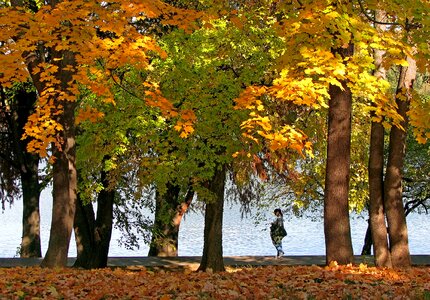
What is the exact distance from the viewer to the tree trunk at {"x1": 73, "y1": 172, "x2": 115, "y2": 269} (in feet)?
73.2

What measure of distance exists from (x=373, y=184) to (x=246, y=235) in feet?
196

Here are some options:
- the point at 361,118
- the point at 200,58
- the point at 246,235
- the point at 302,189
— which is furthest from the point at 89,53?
the point at 246,235

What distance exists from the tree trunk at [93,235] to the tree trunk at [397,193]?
10.1 meters

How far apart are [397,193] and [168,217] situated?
1003cm

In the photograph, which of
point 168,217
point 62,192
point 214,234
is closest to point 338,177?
point 62,192

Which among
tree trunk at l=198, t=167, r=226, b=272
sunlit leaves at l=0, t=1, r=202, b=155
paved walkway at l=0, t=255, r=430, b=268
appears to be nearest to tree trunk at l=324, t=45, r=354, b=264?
sunlit leaves at l=0, t=1, r=202, b=155

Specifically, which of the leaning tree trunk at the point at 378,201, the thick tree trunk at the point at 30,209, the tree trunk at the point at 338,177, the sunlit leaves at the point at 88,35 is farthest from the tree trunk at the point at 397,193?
the thick tree trunk at the point at 30,209

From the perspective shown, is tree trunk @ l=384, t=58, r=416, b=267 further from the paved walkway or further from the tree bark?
the tree bark

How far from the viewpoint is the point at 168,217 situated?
23500 millimetres

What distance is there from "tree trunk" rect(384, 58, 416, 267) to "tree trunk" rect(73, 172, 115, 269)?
1008cm

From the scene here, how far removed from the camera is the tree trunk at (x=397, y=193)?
1563 cm

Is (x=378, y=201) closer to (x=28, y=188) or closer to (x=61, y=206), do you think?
(x=61, y=206)

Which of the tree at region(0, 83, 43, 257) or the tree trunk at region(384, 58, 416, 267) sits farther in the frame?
the tree at region(0, 83, 43, 257)

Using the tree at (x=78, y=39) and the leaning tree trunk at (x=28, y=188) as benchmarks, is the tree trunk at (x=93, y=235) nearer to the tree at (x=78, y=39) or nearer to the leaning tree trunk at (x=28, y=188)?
the leaning tree trunk at (x=28, y=188)
